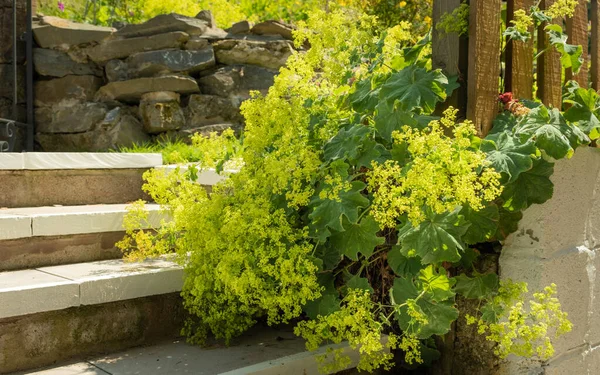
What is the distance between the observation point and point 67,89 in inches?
185

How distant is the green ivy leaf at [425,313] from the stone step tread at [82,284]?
90 centimetres

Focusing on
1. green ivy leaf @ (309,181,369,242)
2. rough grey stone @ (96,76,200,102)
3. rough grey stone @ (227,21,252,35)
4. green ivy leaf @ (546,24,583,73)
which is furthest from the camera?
rough grey stone @ (227,21,252,35)

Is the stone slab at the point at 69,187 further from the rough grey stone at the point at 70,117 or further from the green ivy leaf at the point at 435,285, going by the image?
the green ivy leaf at the point at 435,285

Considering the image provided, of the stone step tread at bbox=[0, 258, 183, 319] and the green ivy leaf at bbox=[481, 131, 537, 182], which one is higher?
the green ivy leaf at bbox=[481, 131, 537, 182]

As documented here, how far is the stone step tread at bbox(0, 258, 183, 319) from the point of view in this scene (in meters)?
2.15

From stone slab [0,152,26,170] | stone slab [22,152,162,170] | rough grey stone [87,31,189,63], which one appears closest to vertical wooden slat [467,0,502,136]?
stone slab [22,152,162,170]

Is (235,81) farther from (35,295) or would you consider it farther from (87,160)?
(35,295)

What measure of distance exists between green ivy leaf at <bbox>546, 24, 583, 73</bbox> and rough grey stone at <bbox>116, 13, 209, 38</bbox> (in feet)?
9.48

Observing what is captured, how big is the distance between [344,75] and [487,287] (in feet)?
2.79

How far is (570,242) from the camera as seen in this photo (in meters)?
2.38

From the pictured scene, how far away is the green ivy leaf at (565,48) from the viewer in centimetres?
221

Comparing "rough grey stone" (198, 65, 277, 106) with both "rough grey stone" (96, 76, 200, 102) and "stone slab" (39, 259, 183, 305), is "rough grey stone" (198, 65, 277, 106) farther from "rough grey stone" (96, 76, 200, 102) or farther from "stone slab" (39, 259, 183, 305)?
"stone slab" (39, 259, 183, 305)

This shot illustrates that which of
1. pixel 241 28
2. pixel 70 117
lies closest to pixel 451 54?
pixel 241 28

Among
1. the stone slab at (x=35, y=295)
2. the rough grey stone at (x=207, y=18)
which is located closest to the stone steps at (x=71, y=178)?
the stone slab at (x=35, y=295)
